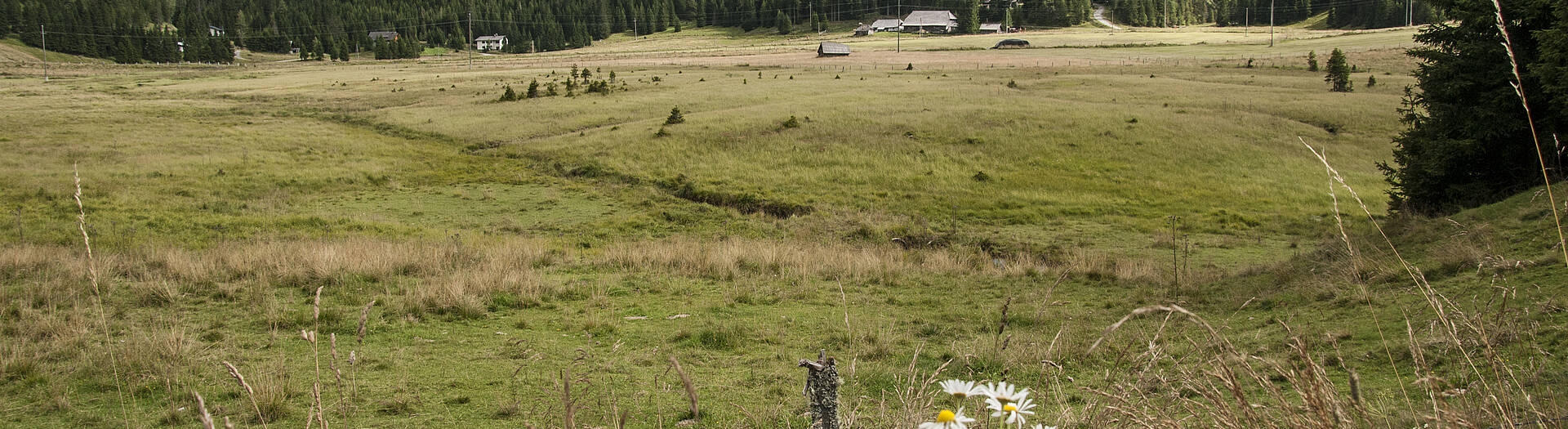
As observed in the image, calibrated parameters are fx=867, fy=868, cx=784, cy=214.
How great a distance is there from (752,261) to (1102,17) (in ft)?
604

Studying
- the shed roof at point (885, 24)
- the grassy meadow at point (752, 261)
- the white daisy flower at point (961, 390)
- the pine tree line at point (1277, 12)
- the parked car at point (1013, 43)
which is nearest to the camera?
the white daisy flower at point (961, 390)

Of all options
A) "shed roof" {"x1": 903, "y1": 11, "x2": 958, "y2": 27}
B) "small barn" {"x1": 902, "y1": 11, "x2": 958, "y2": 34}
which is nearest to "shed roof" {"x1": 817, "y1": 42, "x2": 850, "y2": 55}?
"small barn" {"x1": 902, "y1": 11, "x2": 958, "y2": 34}

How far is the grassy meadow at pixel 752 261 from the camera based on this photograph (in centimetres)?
652

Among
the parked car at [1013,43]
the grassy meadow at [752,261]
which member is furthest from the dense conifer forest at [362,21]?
the grassy meadow at [752,261]

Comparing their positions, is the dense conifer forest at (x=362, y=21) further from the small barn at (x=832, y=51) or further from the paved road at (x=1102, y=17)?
the small barn at (x=832, y=51)

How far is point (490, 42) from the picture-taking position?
192m

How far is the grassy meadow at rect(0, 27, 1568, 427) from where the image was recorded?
21.4ft

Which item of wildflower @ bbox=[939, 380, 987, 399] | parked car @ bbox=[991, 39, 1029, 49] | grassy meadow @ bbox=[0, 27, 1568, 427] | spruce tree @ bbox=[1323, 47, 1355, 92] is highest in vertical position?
parked car @ bbox=[991, 39, 1029, 49]

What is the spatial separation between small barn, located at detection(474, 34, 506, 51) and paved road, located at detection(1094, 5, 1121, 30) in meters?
126

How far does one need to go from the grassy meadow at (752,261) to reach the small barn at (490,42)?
135 m

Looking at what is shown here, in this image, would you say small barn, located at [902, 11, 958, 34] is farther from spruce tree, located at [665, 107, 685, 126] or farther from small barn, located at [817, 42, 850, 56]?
spruce tree, located at [665, 107, 685, 126]

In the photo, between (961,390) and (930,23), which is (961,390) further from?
(930,23)

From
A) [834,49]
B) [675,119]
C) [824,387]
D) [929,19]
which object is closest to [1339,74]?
[675,119]

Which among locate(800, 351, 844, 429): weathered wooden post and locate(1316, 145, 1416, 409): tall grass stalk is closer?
locate(1316, 145, 1416, 409): tall grass stalk
